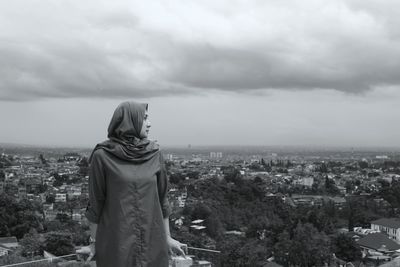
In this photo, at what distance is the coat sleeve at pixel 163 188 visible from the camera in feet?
6.26

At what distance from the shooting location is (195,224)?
24.0 meters

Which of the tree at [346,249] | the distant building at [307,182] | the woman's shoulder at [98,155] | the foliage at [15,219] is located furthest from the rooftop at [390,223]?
the woman's shoulder at [98,155]

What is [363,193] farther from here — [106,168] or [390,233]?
[106,168]

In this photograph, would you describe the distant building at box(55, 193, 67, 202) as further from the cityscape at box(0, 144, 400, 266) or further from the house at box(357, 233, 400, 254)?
the house at box(357, 233, 400, 254)

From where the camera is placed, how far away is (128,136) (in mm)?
1841

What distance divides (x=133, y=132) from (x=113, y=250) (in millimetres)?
441

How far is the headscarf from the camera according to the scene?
71.7 inches

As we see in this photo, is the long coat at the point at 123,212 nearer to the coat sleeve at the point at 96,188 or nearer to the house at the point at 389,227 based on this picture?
the coat sleeve at the point at 96,188

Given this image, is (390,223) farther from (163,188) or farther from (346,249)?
(163,188)

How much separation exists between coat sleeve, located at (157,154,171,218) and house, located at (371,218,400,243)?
97.2 ft

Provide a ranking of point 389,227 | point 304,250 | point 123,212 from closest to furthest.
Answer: point 123,212
point 304,250
point 389,227

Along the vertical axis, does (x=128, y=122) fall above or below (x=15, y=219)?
above

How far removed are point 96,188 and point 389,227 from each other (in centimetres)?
3068

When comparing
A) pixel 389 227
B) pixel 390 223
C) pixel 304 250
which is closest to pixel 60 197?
pixel 389 227
